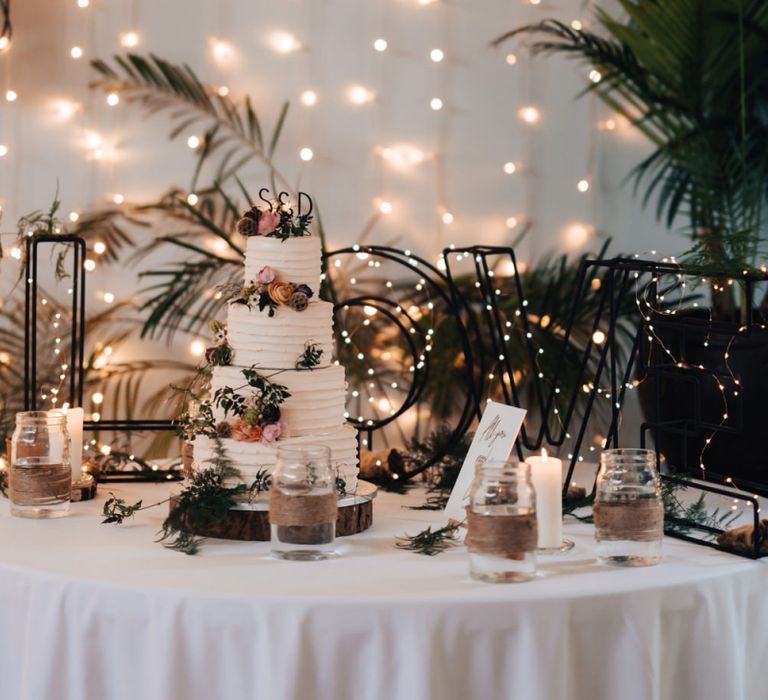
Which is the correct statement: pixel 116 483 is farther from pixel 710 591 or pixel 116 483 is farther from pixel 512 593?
pixel 710 591

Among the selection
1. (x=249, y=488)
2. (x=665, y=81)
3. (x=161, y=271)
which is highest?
(x=665, y=81)

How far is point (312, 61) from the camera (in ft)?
13.6

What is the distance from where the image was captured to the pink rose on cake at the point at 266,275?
2309 millimetres

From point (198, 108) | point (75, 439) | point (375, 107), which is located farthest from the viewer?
point (375, 107)

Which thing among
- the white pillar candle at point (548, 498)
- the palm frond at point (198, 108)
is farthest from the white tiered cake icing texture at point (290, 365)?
the palm frond at point (198, 108)

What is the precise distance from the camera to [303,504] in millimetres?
2018

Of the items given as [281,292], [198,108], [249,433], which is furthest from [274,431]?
[198,108]

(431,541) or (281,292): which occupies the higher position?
(281,292)

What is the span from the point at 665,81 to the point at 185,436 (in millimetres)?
2293

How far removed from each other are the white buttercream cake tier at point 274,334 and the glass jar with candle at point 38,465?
1.39 ft

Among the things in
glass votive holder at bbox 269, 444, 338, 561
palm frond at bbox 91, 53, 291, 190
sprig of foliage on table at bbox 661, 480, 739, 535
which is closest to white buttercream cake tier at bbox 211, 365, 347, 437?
glass votive holder at bbox 269, 444, 338, 561

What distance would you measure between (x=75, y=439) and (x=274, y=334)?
646 mm

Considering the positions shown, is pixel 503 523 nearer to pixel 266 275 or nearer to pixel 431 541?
pixel 431 541

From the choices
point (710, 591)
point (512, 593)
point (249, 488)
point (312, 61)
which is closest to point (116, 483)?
point (249, 488)
